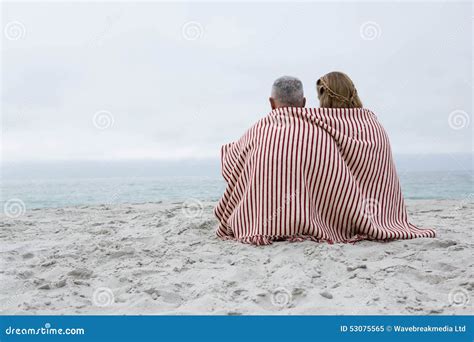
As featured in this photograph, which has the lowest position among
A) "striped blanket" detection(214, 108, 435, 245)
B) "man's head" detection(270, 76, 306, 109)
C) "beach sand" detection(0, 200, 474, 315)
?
"beach sand" detection(0, 200, 474, 315)

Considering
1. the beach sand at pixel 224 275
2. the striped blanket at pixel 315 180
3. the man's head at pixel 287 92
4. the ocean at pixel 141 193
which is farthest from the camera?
the ocean at pixel 141 193

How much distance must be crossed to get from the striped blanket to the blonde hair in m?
0.10

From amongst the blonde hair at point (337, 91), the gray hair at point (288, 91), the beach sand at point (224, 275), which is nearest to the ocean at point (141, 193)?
the beach sand at point (224, 275)

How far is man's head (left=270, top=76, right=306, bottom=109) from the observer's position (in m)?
4.00

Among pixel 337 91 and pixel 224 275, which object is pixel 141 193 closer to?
pixel 337 91

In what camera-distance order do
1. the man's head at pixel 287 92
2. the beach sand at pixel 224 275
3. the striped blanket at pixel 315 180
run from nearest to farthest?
the beach sand at pixel 224 275, the striped blanket at pixel 315 180, the man's head at pixel 287 92

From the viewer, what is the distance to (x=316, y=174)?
3.80 m

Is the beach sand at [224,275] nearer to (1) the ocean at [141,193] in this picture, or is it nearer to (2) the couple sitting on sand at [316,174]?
(2) the couple sitting on sand at [316,174]

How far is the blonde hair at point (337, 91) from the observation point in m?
4.06


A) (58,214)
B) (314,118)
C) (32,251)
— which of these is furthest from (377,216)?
(58,214)

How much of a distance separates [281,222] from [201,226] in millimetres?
1044

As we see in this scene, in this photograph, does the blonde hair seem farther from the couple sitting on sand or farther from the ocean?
the ocean

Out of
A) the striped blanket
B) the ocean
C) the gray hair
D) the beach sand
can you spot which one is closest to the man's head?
the gray hair

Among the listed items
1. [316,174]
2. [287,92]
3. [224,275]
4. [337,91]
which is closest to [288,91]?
[287,92]
